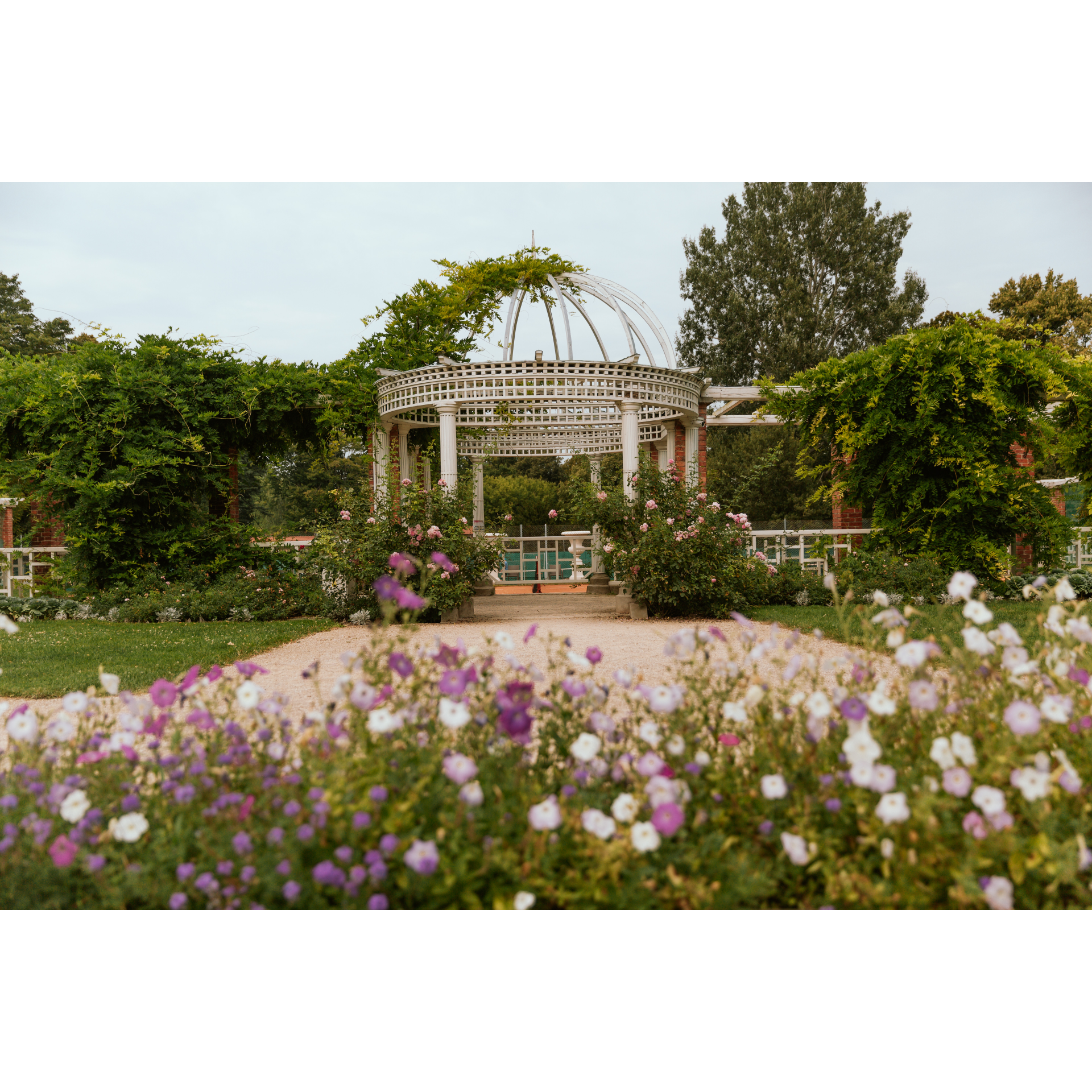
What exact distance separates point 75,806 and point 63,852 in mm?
116

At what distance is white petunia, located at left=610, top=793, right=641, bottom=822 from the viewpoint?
1.94m

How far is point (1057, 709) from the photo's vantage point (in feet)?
6.31

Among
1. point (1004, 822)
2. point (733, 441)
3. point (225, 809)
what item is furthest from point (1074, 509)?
point (225, 809)

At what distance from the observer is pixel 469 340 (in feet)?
32.9

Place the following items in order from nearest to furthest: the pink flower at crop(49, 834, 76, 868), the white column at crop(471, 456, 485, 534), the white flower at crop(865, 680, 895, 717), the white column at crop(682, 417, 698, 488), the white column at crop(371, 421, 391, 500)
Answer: the pink flower at crop(49, 834, 76, 868), the white flower at crop(865, 680, 895, 717), the white column at crop(471, 456, 485, 534), the white column at crop(371, 421, 391, 500), the white column at crop(682, 417, 698, 488)

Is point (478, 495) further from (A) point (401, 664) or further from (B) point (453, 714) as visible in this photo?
(B) point (453, 714)

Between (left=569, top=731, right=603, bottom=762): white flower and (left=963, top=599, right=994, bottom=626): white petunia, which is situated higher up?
(left=963, top=599, right=994, bottom=626): white petunia

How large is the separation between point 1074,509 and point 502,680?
14.8m

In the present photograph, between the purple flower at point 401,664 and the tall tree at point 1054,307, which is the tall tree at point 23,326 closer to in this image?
the purple flower at point 401,664

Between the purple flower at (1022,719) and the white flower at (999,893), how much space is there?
0.36 metres

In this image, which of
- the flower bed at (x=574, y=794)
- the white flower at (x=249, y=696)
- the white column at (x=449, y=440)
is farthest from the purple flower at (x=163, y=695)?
the white column at (x=449, y=440)

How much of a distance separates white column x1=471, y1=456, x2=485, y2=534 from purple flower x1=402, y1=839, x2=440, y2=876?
695 centimetres

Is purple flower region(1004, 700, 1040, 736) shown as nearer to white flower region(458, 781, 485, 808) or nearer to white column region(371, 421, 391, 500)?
white flower region(458, 781, 485, 808)

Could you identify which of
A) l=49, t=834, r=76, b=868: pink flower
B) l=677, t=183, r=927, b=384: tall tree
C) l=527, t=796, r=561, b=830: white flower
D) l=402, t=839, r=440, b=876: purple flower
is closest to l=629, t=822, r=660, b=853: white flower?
l=527, t=796, r=561, b=830: white flower
